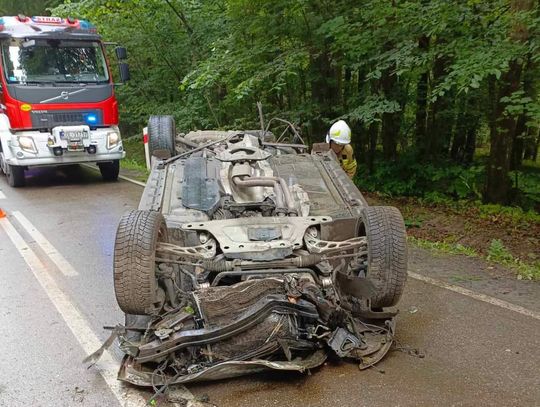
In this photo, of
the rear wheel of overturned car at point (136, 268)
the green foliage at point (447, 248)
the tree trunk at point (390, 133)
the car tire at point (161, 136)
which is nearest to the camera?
the rear wheel of overturned car at point (136, 268)

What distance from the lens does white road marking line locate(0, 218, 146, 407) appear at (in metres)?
2.91

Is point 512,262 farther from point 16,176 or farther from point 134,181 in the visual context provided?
point 16,176

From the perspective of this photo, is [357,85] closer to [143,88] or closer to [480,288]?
[480,288]

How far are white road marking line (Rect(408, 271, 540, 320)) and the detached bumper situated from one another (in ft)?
23.5

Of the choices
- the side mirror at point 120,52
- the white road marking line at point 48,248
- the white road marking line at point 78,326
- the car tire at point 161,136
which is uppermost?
the side mirror at point 120,52

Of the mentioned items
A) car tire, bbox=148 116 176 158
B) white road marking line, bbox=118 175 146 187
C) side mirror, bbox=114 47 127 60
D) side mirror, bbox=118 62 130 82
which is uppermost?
side mirror, bbox=114 47 127 60

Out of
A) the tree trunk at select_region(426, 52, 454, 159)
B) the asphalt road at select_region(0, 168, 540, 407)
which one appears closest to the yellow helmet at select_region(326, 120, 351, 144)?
the asphalt road at select_region(0, 168, 540, 407)

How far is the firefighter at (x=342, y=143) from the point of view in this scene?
609 cm

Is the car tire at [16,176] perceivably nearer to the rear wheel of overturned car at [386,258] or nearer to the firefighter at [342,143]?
the firefighter at [342,143]

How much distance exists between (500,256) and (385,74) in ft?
14.5

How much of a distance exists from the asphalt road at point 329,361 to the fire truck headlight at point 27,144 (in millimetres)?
3872

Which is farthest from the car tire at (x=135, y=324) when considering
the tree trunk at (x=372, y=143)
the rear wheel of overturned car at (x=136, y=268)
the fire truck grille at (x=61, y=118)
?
the tree trunk at (x=372, y=143)

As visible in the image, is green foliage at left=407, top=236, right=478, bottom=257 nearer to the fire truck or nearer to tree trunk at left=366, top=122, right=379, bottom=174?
tree trunk at left=366, top=122, right=379, bottom=174

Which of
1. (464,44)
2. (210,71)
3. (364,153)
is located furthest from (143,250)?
(364,153)
